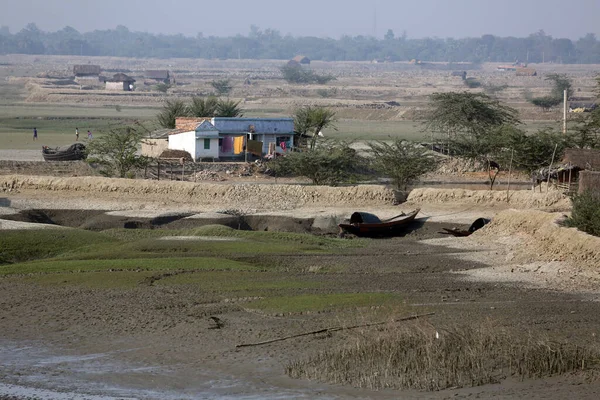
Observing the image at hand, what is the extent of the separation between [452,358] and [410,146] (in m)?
29.8

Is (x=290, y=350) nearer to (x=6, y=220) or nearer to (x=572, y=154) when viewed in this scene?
(x=6, y=220)

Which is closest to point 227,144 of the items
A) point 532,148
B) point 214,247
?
point 532,148

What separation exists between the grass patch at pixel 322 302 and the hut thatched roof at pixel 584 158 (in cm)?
2074

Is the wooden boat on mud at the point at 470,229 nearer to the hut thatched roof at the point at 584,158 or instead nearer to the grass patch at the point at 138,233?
the hut thatched roof at the point at 584,158

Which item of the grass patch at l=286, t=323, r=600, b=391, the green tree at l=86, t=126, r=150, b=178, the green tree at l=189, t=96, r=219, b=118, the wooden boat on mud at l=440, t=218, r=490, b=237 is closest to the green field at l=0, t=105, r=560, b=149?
the green tree at l=189, t=96, r=219, b=118

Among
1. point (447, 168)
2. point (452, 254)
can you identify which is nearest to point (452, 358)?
point (452, 254)

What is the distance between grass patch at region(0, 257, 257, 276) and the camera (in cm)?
2409

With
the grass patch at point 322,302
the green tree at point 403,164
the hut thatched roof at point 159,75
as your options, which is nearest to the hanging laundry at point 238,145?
the green tree at point 403,164

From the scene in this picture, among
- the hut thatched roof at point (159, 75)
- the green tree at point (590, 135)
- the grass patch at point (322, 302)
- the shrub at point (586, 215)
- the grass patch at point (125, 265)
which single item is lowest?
the hut thatched roof at point (159, 75)

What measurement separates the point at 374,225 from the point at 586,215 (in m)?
7.65

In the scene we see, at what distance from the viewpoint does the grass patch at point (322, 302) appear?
19672 mm

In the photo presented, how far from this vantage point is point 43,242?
93.0 ft

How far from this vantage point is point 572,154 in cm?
4012

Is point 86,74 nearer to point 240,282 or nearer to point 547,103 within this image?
point 547,103
